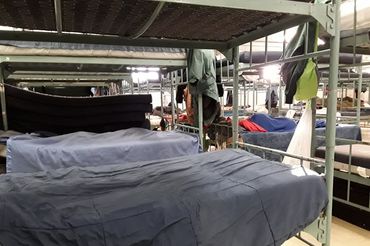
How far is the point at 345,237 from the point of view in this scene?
7.23 feet

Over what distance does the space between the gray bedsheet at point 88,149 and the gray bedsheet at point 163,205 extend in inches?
20.2

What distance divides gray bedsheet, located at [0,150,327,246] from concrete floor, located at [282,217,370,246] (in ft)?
3.10

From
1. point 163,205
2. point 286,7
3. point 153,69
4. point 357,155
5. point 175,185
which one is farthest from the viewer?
point 153,69

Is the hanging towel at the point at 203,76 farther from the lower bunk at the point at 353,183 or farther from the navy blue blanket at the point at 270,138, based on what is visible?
the lower bunk at the point at 353,183

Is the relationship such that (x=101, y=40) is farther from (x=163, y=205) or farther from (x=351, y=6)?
(x=351, y=6)

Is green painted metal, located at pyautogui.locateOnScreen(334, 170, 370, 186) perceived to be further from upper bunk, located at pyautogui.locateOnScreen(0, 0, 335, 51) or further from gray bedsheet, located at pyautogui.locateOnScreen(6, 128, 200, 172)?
upper bunk, located at pyautogui.locateOnScreen(0, 0, 335, 51)

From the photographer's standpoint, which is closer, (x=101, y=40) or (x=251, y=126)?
(x=101, y=40)

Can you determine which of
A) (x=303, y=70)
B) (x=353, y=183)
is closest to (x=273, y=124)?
(x=353, y=183)

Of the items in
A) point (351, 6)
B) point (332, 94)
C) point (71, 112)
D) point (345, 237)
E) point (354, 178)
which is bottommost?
point (345, 237)

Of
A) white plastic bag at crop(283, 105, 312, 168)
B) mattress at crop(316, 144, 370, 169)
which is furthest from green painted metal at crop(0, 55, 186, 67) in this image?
mattress at crop(316, 144, 370, 169)

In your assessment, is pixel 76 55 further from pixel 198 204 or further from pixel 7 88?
pixel 198 204

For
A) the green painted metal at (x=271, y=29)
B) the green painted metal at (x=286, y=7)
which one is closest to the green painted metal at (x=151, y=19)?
the green painted metal at (x=286, y=7)

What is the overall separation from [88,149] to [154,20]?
1.17 m

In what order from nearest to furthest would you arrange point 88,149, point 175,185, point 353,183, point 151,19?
point 175,185, point 151,19, point 88,149, point 353,183
